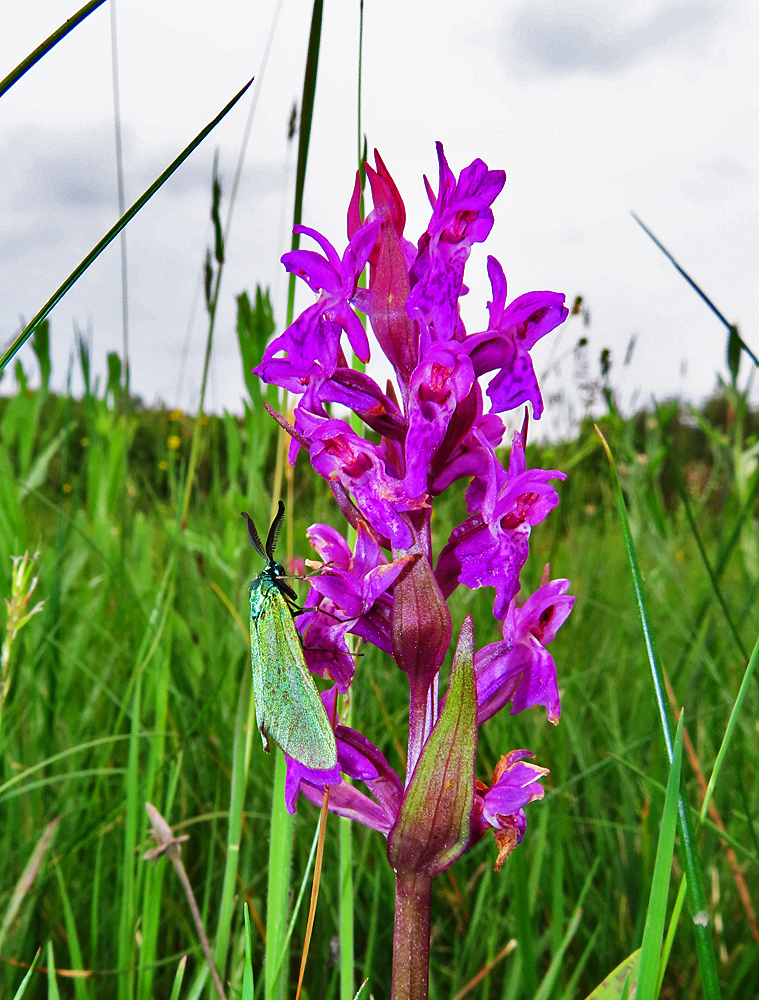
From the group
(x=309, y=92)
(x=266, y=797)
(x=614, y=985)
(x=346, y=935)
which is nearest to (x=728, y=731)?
(x=614, y=985)

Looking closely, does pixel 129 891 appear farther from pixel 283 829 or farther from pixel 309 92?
pixel 309 92

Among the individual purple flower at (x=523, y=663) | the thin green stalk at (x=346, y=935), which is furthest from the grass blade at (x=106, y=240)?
the thin green stalk at (x=346, y=935)

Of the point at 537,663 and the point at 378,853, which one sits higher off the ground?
the point at 537,663

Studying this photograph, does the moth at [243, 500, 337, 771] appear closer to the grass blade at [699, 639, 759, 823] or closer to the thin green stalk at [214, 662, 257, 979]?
the thin green stalk at [214, 662, 257, 979]

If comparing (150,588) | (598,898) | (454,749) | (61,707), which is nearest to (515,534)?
(454,749)

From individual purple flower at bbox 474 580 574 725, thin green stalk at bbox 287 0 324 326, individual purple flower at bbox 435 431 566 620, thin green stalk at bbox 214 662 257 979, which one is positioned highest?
thin green stalk at bbox 287 0 324 326

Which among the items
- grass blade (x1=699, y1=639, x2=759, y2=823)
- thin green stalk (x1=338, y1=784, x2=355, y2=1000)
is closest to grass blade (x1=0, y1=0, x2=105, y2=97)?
grass blade (x1=699, y1=639, x2=759, y2=823)

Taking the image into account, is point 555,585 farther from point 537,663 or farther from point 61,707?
point 61,707
